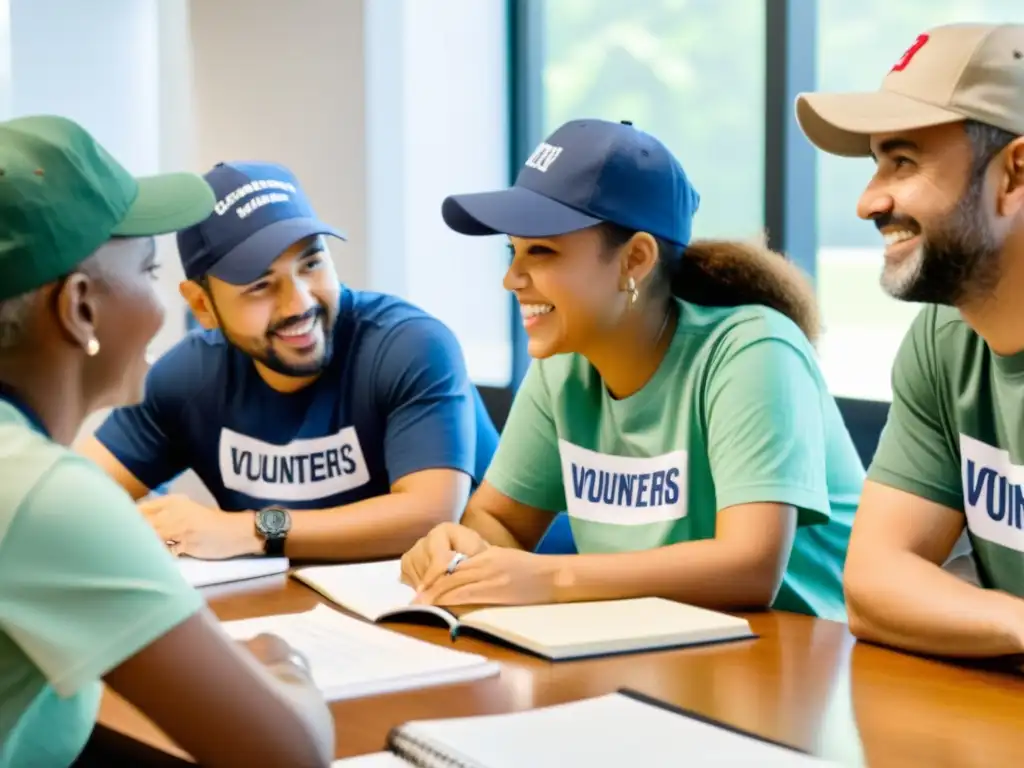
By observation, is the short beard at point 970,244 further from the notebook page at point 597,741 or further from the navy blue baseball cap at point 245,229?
the navy blue baseball cap at point 245,229

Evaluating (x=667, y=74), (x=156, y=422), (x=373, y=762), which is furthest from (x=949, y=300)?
(x=667, y=74)

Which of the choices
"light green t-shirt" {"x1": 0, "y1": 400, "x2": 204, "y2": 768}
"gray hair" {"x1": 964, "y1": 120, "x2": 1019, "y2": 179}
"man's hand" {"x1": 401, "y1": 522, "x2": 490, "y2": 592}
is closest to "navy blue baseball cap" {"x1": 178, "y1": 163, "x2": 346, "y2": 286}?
"man's hand" {"x1": 401, "y1": 522, "x2": 490, "y2": 592}

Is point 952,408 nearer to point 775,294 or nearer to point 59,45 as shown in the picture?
point 775,294

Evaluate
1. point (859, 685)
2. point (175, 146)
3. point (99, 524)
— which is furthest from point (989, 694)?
point (175, 146)

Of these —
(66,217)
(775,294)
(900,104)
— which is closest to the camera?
(66,217)

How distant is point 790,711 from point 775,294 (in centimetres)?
98

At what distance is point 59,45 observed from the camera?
4297mm

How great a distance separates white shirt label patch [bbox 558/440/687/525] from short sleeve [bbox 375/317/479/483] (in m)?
0.31

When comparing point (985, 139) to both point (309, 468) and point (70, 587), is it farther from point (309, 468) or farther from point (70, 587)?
point (309, 468)

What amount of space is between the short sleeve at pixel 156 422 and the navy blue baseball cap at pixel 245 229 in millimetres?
196

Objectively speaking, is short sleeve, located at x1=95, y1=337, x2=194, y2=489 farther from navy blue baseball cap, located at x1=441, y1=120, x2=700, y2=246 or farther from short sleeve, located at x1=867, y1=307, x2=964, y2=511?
short sleeve, located at x1=867, y1=307, x2=964, y2=511

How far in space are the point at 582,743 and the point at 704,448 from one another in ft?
2.98

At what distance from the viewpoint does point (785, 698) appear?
132cm

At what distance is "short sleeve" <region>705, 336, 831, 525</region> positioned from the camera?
72.7 inches
